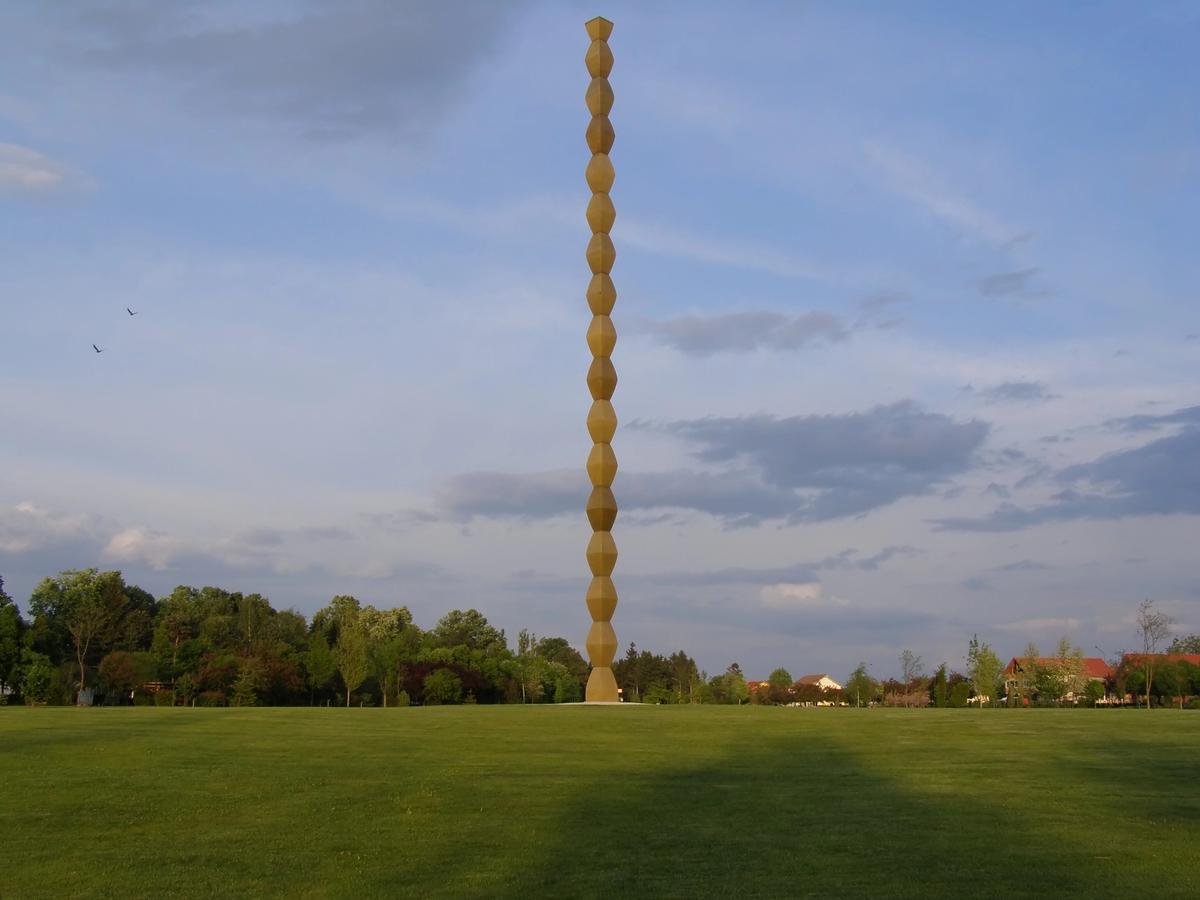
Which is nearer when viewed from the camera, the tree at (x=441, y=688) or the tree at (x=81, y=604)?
the tree at (x=441, y=688)

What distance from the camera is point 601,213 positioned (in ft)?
132

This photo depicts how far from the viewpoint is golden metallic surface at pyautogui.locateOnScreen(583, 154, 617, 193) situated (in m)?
40.6

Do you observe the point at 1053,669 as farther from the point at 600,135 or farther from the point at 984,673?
the point at 600,135

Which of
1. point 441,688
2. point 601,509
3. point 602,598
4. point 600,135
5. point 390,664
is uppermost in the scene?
point 600,135

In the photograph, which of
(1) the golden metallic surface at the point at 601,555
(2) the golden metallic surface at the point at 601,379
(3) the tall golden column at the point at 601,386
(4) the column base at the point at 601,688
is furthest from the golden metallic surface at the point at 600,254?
(4) the column base at the point at 601,688

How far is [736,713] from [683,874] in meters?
16.5

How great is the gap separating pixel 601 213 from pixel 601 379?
5.74 meters

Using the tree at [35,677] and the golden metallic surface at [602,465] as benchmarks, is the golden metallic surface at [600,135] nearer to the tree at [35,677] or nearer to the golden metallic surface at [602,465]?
the golden metallic surface at [602,465]

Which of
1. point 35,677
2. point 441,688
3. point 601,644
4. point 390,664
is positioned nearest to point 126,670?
point 35,677

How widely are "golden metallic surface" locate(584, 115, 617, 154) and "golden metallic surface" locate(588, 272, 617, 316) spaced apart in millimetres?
4620

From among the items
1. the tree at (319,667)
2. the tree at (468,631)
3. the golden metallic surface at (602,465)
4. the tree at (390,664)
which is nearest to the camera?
the golden metallic surface at (602,465)

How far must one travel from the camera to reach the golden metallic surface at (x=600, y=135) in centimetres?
4112

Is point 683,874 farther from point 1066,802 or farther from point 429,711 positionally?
point 429,711

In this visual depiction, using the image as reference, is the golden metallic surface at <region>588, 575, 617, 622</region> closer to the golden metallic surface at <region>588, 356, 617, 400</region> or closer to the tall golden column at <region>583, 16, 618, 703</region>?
the tall golden column at <region>583, 16, 618, 703</region>
